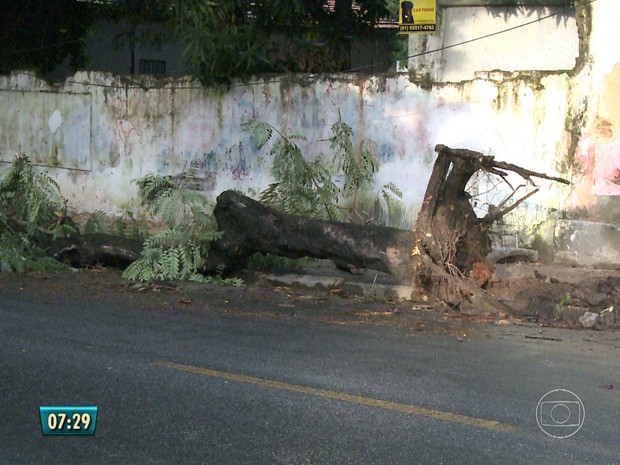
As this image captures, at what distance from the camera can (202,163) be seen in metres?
15.0

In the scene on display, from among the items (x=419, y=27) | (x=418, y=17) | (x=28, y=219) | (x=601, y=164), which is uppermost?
(x=418, y=17)

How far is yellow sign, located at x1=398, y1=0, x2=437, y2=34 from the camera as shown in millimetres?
13920

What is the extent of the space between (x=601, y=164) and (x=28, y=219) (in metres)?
7.21

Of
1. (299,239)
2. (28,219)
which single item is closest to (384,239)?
(299,239)

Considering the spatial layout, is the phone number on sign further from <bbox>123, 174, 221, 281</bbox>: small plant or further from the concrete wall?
<bbox>123, 174, 221, 281</bbox>: small plant

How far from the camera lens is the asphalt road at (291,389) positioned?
5.23m

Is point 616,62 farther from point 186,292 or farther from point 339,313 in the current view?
point 186,292

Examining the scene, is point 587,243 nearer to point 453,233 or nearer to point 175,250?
point 453,233

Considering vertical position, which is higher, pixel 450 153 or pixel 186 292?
pixel 450 153

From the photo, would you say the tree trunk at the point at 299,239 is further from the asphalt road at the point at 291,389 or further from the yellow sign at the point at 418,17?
the yellow sign at the point at 418,17

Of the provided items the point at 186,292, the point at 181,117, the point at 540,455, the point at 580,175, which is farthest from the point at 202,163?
the point at 540,455

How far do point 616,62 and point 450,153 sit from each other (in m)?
3.50

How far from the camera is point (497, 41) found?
14.5m

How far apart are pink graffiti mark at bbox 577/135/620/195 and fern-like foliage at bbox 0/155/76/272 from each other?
21.4ft
